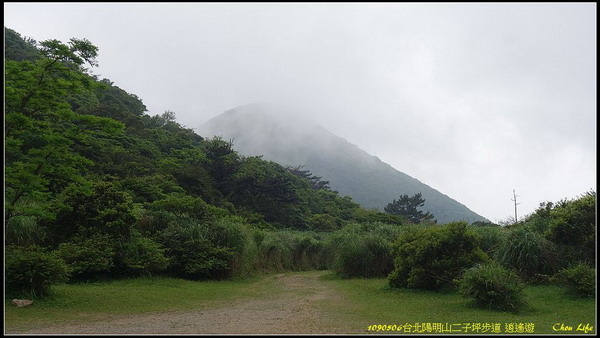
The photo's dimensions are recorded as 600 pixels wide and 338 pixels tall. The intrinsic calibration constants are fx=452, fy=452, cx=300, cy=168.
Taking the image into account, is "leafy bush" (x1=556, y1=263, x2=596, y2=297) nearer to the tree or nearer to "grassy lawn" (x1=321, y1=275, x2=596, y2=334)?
"grassy lawn" (x1=321, y1=275, x2=596, y2=334)

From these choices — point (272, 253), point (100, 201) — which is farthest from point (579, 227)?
point (100, 201)

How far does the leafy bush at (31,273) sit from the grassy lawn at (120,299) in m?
0.37

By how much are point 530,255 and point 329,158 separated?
97.3 m

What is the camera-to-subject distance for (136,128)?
37.9 meters

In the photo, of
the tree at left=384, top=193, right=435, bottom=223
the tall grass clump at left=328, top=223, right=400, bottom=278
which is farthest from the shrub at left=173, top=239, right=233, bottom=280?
the tree at left=384, top=193, right=435, bottom=223

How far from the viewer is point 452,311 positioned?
9.93 m

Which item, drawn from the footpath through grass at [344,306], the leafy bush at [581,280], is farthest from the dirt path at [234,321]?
the leafy bush at [581,280]

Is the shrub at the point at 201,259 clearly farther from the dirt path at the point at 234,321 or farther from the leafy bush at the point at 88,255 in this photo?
the dirt path at the point at 234,321

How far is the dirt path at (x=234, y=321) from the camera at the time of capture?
753 cm

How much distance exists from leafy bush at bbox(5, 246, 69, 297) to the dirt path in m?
2.37

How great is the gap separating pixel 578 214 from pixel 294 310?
8.25m

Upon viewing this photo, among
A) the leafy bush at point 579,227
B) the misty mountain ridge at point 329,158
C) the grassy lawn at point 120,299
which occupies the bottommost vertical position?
the grassy lawn at point 120,299

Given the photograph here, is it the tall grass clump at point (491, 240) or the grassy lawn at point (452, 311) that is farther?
the tall grass clump at point (491, 240)

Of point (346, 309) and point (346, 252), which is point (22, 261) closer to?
point (346, 309)
